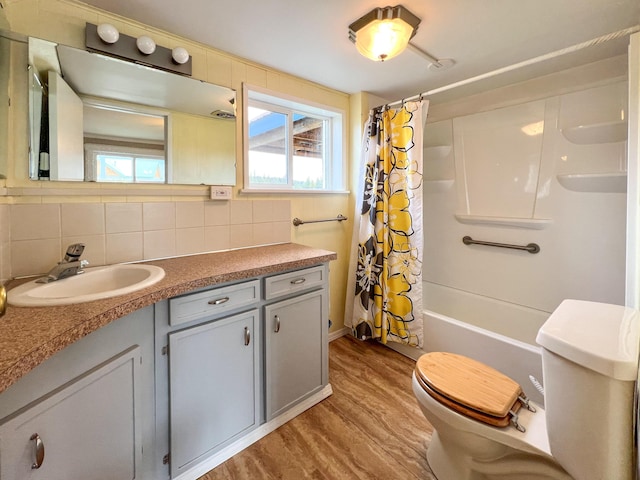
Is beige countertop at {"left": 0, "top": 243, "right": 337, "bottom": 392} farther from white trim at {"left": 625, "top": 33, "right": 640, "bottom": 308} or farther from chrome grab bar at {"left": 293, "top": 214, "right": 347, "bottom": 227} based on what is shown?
white trim at {"left": 625, "top": 33, "right": 640, "bottom": 308}

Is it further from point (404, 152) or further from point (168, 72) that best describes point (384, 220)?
point (168, 72)

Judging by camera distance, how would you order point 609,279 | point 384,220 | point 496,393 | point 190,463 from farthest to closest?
1. point 384,220
2. point 609,279
3. point 190,463
4. point 496,393

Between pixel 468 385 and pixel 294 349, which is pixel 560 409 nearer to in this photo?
pixel 468 385

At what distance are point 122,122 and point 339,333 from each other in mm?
2192

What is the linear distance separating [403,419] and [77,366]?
156 centimetres

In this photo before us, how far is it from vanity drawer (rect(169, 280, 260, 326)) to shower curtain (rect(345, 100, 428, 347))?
114 centimetres

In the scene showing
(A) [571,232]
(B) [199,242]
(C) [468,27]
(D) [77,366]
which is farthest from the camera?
(A) [571,232]

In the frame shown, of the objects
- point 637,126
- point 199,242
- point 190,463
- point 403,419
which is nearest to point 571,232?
point 637,126

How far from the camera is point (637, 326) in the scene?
2.82 feet

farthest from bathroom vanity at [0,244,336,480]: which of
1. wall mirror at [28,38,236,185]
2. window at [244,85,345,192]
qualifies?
window at [244,85,345,192]

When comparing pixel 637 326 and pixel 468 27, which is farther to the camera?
pixel 468 27

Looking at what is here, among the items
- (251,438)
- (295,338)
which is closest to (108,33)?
(295,338)

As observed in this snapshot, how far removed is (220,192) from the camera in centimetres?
174

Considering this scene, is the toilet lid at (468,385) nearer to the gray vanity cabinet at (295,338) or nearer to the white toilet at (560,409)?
the white toilet at (560,409)
